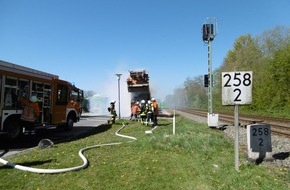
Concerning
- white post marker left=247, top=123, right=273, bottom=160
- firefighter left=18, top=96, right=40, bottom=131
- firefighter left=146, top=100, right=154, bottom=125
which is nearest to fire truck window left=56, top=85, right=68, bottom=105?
firefighter left=18, top=96, right=40, bottom=131

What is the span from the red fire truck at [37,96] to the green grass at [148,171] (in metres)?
3.66

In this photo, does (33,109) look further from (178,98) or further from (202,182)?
(178,98)

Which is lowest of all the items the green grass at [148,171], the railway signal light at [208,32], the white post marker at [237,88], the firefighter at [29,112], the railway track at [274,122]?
the green grass at [148,171]

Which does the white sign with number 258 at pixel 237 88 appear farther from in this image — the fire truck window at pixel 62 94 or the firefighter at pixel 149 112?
the firefighter at pixel 149 112

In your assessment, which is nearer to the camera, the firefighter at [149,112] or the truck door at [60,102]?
the truck door at [60,102]

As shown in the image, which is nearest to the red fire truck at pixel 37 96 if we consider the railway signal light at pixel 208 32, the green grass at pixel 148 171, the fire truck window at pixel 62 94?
the fire truck window at pixel 62 94

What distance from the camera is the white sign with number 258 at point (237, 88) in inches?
312

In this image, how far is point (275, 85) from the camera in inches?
1710

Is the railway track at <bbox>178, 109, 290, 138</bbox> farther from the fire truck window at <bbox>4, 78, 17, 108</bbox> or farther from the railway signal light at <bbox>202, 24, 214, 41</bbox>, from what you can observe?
the fire truck window at <bbox>4, 78, 17, 108</bbox>

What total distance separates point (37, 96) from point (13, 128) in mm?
2302

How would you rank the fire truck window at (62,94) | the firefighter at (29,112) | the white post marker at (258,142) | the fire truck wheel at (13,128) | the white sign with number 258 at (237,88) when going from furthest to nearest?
1. the fire truck window at (62,94)
2. the firefighter at (29,112)
3. the fire truck wheel at (13,128)
4. the white post marker at (258,142)
5. the white sign with number 258 at (237,88)

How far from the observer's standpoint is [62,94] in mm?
17625

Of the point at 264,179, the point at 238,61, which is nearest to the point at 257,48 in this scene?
the point at 238,61

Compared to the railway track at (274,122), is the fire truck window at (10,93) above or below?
above
